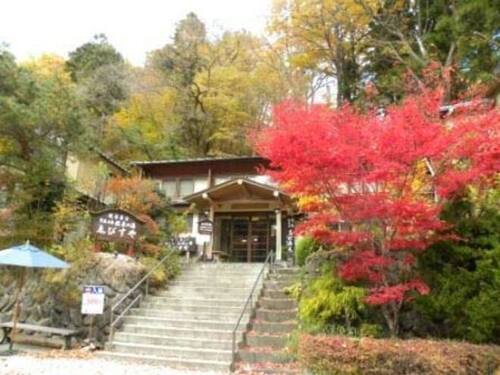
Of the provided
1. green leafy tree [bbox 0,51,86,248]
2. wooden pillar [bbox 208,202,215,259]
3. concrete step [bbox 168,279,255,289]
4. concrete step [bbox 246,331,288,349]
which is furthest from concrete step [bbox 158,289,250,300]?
wooden pillar [bbox 208,202,215,259]

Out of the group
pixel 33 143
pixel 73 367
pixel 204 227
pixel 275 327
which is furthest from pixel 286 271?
pixel 33 143

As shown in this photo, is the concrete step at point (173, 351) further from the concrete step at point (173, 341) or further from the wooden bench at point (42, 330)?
the wooden bench at point (42, 330)

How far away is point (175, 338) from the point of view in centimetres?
946

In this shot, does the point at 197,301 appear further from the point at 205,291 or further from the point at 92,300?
the point at 92,300

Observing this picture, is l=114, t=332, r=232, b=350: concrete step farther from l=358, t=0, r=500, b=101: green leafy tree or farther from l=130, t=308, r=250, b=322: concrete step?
l=358, t=0, r=500, b=101: green leafy tree

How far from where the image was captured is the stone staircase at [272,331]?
27.7ft

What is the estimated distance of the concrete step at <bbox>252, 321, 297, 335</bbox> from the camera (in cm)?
981

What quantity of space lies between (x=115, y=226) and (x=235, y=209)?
7581 mm

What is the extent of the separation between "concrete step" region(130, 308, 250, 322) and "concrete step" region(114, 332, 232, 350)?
2.95 feet

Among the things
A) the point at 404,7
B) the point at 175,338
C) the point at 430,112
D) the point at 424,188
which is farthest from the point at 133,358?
the point at 404,7

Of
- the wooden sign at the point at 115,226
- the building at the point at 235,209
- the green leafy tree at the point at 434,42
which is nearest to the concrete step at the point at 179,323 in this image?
the wooden sign at the point at 115,226

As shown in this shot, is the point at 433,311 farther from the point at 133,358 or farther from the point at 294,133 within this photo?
the point at 133,358

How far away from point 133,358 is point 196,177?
13.5m

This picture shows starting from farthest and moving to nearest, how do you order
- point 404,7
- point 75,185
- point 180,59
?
1. point 180,59
2. point 404,7
3. point 75,185
